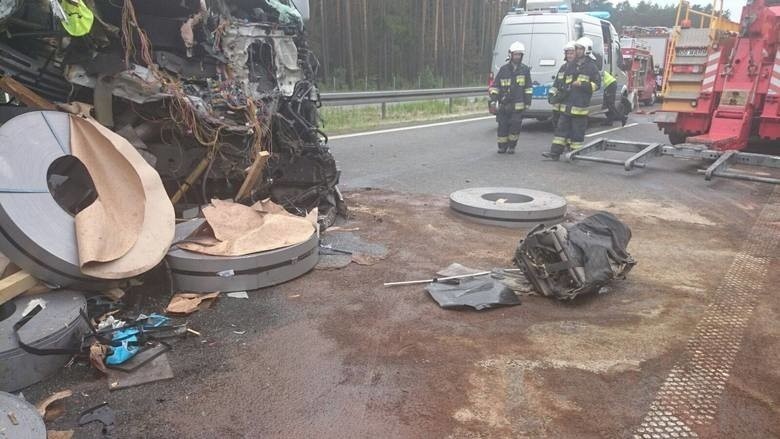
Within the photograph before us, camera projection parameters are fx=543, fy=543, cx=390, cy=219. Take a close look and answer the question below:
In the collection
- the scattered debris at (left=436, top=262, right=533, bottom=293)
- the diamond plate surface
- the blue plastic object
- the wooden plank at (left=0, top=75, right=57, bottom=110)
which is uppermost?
the wooden plank at (left=0, top=75, right=57, bottom=110)

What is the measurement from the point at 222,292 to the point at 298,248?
2.01 ft

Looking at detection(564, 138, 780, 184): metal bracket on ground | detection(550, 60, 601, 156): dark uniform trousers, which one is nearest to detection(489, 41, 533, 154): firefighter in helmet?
detection(550, 60, 601, 156): dark uniform trousers

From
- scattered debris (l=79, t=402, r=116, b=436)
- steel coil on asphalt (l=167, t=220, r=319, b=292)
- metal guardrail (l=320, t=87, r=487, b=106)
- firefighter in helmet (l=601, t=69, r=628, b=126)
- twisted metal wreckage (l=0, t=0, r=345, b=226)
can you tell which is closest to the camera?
scattered debris (l=79, t=402, r=116, b=436)

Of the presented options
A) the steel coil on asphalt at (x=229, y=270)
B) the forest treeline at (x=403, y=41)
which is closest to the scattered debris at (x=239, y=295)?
the steel coil on asphalt at (x=229, y=270)

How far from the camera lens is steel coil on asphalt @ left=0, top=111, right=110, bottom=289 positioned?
3033mm

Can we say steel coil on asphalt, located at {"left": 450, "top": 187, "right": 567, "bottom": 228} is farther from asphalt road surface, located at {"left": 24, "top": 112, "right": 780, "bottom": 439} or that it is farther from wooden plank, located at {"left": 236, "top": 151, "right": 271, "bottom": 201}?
wooden plank, located at {"left": 236, "top": 151, "right": 271, "bottom": 201}

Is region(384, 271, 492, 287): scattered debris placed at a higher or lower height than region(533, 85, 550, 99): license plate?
lower

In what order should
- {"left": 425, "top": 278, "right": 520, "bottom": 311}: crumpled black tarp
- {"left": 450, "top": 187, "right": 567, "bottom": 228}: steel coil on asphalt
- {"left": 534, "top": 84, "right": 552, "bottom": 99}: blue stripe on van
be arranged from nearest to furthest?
{"left": 425, "top": 278, "right": 520, "bottom": 311}: crumpled black tarp, {"left": 450, "top": 187, "right": 567, "bottom": 228}: steel coil on asphalt, {"left": 534, "top": 84, "right": 552, "bottom": 99}: blue stripe on van

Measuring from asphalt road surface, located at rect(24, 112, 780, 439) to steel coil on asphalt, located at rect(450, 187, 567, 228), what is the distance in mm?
319

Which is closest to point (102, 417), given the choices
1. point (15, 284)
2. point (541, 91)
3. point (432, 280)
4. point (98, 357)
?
point (98, 357)

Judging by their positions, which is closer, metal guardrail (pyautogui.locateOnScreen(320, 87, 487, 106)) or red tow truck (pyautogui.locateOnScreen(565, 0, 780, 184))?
red tow truck (pyautogui.locateOnScreen(565, 0, 780, 184))

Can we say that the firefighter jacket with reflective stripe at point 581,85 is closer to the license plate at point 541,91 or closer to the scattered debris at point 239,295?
the license plate at point 541,91

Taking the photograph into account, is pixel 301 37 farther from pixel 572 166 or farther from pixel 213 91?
pixel 572 166

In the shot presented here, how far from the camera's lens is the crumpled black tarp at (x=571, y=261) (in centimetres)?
357
